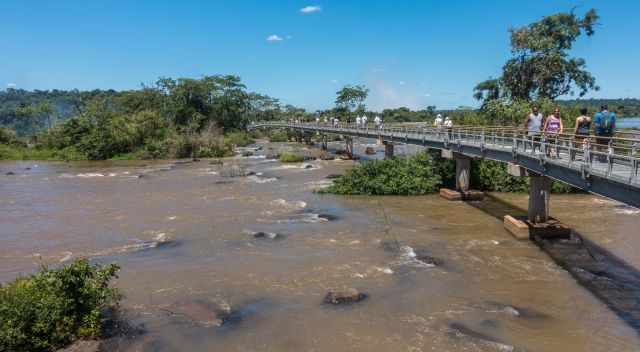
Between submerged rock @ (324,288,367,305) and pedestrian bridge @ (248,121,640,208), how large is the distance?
274 inches

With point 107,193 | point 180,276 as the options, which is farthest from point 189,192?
point 180,276

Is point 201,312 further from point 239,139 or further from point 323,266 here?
point 239,139

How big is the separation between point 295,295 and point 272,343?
2753 millimetres

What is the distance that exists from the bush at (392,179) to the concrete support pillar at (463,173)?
6.88ft

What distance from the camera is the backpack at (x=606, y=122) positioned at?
46.0ft

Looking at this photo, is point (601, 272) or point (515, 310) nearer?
point (515, 310)

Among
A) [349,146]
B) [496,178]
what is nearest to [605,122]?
[496,178]

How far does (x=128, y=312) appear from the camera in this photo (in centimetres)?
1223

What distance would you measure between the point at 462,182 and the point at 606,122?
42.3 feet

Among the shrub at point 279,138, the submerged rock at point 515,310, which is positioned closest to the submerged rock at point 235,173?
the submerged rock at point 515,310

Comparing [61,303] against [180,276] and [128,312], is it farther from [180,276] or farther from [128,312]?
[180,276]

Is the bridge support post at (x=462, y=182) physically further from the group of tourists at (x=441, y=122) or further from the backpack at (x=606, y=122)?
the backpack at (x=606, y=122)

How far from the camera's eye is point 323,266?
15.6 meters

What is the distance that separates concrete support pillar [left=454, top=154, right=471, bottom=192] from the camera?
26641mm
